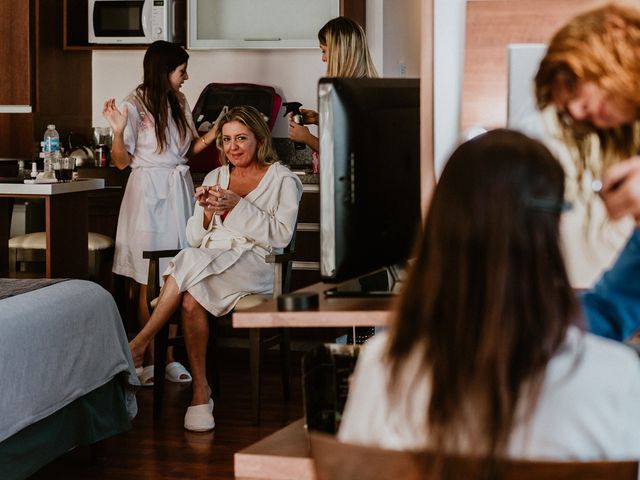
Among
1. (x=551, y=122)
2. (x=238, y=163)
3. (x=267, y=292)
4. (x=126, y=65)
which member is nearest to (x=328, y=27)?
(x=238, y=163)

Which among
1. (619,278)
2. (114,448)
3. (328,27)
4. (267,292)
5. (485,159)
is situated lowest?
(114,448)

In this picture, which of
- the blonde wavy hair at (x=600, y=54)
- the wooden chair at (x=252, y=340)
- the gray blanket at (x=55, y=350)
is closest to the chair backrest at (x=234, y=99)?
the wooden chair at (x=252, y=340)

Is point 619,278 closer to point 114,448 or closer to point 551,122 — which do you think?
point 551,122

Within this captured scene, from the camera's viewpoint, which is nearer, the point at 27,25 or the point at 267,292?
the point at 267,292

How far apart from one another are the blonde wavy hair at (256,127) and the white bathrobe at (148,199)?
27.0 inches

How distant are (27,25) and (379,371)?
16.6 feet

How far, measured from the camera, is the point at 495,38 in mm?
2057

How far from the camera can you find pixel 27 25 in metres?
5.84

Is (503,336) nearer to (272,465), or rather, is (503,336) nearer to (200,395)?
(272,465)

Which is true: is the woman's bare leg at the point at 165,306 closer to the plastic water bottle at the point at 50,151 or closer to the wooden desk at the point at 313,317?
the plastic water bottle at the point at 50,151

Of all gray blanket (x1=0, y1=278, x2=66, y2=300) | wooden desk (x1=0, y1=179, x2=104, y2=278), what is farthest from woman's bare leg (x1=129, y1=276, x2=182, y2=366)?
gray blanket (x1=0, y1=278, x2=66, y2=300)

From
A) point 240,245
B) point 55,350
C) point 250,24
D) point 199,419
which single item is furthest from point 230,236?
point 250,24

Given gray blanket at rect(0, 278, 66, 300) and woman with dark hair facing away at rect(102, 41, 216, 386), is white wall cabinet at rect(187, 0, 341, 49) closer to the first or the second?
woman with dark hair facing away at rect(102, 41, 216, 386)

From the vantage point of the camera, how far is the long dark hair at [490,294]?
1.16 meters
